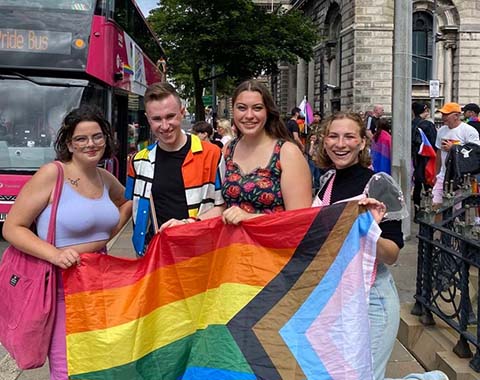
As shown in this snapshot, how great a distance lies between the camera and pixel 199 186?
3.45 m

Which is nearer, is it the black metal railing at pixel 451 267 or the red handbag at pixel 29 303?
the red handbag at pixel 29 303

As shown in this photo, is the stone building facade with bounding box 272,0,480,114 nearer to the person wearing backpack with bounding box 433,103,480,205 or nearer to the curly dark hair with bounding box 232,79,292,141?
the person wearing backpack with bounding box 433,103,480,205

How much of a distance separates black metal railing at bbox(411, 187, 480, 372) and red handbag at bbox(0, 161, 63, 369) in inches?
100

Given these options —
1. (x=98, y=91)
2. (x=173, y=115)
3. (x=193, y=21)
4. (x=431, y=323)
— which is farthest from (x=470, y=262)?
(x=193, y=21)

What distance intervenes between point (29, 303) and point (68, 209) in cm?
47

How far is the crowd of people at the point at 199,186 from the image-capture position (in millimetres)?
2920

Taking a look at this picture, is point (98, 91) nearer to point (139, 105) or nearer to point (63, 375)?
point (139, 105)

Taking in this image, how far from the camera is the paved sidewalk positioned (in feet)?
15.1

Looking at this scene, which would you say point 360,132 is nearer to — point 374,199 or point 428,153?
point 374,199

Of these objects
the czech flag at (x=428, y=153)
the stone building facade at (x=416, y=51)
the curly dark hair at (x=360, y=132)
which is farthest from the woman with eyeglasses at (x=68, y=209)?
the stone building facade at (x=416, y=51)

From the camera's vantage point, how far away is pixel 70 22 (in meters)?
10.1

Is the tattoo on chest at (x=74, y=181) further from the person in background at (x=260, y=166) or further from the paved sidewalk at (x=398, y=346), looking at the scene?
the paved sidewalk at (x=398, y=346)

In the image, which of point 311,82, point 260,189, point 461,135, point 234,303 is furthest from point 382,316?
point 311,82

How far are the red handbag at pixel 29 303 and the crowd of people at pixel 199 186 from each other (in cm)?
6
